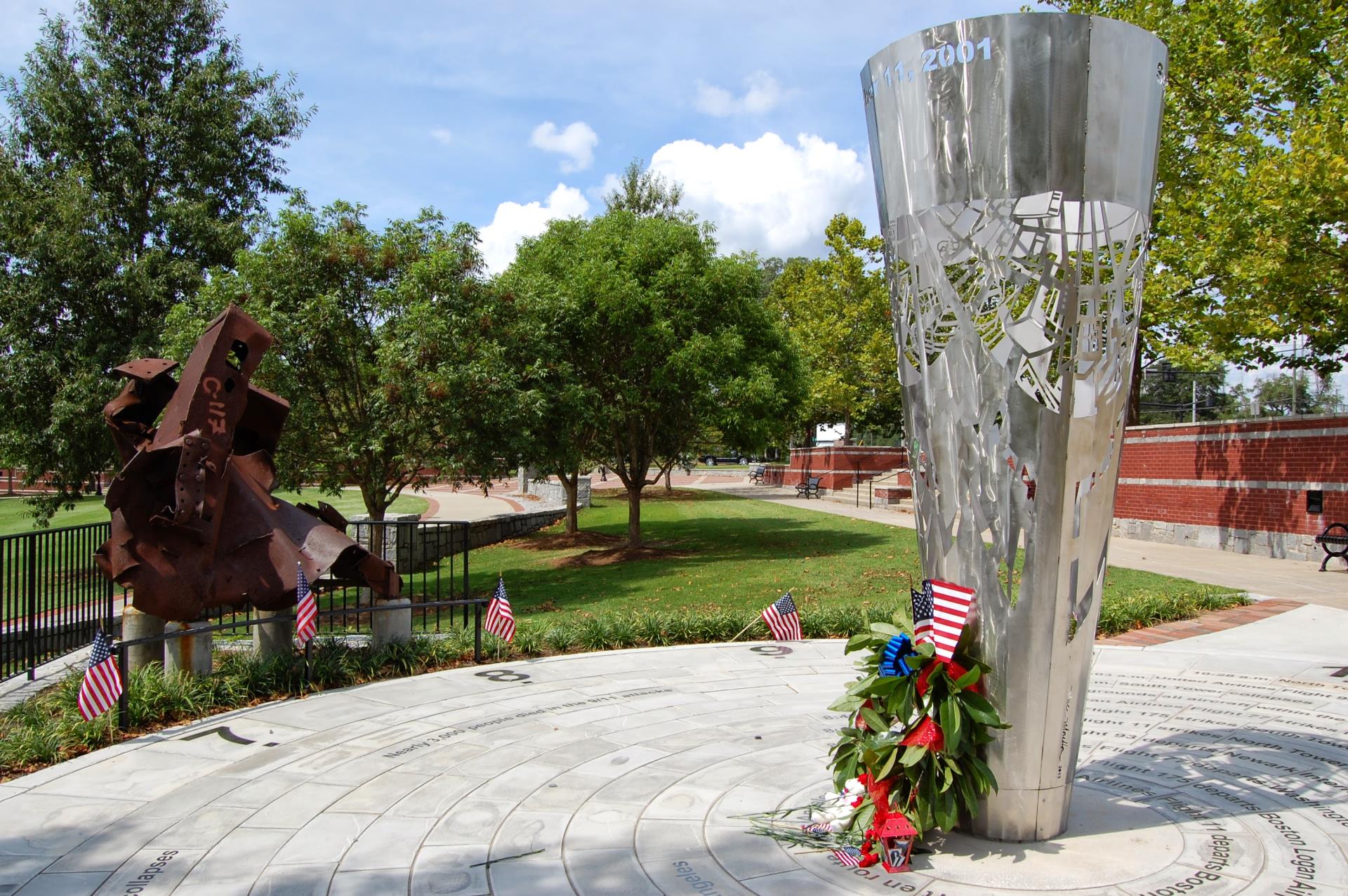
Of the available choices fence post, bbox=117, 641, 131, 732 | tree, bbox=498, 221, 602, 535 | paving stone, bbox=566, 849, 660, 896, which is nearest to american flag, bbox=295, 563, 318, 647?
fence post, bbox=117, 641, 131, 732

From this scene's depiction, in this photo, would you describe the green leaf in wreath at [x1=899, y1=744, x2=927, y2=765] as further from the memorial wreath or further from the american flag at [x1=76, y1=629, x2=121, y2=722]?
the american flag at [x1=76, y1=629, x2=121, y2=722]

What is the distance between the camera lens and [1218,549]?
21156 mm

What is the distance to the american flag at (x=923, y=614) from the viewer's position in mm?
5000

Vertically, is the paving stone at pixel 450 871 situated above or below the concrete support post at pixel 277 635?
below

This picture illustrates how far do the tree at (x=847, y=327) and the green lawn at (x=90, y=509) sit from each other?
1730 centimetres

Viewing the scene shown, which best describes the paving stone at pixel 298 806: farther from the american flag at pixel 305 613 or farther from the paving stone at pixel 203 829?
the american flag at pixel 305 613

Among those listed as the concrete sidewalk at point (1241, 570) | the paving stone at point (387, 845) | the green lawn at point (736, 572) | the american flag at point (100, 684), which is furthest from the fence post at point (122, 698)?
the concrete sidewalk at point (1241, 570)

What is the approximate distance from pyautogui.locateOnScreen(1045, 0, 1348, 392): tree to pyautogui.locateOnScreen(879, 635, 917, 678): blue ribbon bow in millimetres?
14588

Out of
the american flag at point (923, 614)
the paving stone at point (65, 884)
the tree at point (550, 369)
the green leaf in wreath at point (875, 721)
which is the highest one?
the tree at point (550, 369)

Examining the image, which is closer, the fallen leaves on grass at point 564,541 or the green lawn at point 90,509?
the fallen leaves on grass at point 564,541

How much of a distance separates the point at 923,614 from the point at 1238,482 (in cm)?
1919

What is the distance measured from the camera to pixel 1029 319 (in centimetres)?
480

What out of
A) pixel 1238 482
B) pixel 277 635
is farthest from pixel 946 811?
pixel 1238 482

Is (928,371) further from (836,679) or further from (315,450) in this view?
(315,450)
